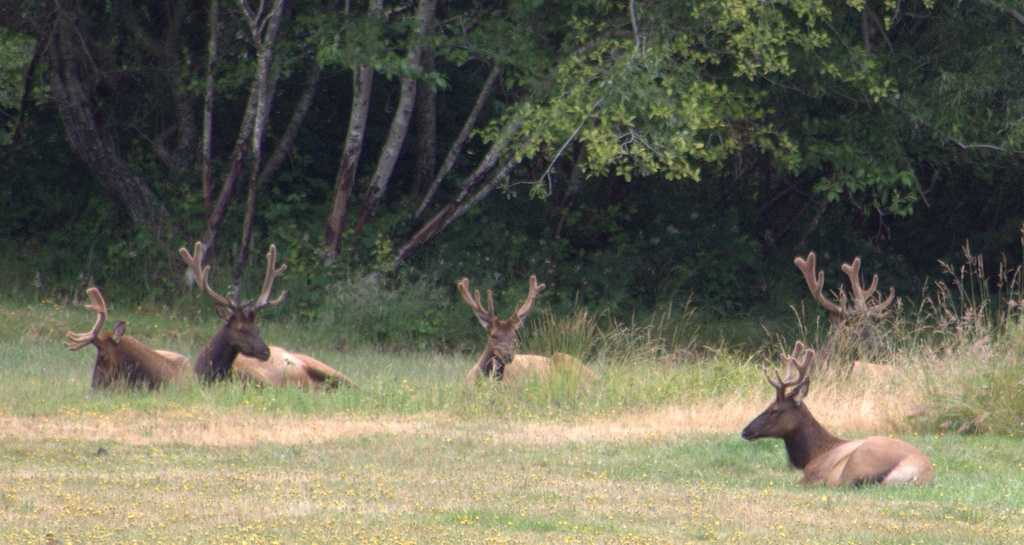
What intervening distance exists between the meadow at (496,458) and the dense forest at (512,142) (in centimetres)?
476

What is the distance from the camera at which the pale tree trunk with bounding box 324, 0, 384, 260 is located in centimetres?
2312

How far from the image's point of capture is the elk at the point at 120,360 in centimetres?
1562

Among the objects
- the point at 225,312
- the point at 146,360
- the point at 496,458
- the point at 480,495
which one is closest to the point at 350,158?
the point at 225,312

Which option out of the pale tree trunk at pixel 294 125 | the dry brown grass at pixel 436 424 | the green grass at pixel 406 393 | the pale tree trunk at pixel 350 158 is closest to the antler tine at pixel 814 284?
the green grass at pixel 406 393

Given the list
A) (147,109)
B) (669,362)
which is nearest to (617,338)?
(669,362)

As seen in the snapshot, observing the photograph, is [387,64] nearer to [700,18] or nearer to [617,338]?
[700,18]

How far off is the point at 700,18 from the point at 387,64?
396cm

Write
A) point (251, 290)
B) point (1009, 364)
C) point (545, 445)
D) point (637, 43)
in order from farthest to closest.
Answer: 1. point (251, 290)
2. point (637, 43)
3. point (1009, 364)
4. point (545, 445)

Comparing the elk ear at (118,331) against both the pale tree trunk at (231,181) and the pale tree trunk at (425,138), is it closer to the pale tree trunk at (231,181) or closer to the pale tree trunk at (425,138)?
the pale tree trunk at (231,181)

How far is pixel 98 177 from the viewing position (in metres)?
25.2

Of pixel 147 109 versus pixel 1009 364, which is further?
pixel 147 109

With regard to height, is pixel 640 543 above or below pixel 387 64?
below

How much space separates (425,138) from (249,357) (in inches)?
389

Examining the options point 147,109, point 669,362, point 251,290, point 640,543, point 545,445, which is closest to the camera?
point 640,543
